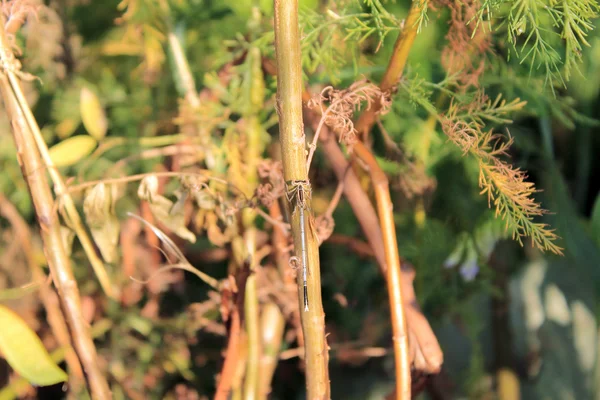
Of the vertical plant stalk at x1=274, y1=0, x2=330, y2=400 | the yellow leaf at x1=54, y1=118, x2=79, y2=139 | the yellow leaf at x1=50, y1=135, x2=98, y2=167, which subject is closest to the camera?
the vertical plant stalk at x1=274, y1=0, x2=330, y2=400

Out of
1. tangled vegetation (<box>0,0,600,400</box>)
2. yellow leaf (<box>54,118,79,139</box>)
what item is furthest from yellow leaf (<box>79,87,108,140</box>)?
yellow leaf (<box>54,118,79,139</box>)

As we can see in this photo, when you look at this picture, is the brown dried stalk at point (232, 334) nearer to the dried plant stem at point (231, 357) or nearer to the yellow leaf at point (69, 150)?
the dried plant stem at point (231, 357)

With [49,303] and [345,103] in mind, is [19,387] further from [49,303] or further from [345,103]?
[345,103]

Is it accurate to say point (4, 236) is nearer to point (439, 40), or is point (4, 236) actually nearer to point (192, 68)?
point (192, 68)

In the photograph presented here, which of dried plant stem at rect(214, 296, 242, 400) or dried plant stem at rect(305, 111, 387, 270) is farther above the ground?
dried plant stem at rect(305, 111, 387, 270)

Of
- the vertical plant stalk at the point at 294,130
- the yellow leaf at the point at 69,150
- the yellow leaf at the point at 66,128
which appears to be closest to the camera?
the vertical plant stalk at the point at 294,130

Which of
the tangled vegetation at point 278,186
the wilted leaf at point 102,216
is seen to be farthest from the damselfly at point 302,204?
the wilted leaf at point 102,216

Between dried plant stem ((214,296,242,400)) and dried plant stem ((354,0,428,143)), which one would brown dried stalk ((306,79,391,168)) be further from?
dried plant stem ((214,296,242,400))
